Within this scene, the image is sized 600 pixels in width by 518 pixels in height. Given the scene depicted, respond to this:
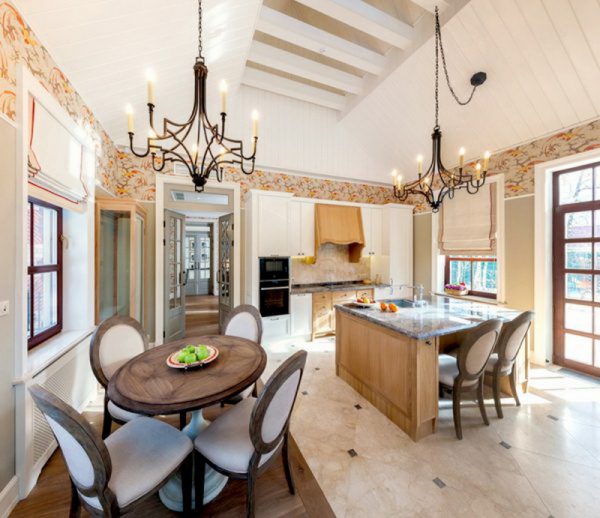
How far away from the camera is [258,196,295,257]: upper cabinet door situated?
404 cm

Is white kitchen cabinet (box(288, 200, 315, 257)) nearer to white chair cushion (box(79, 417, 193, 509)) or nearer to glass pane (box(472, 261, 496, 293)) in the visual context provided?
glass pane (box(472, 261, 496, 293))

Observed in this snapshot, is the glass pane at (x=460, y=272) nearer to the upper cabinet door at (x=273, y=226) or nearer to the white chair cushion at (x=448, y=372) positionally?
the white chair cushion at (x=448, y=372)

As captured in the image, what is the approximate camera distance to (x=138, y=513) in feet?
4.86

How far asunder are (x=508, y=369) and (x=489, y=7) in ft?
11.2

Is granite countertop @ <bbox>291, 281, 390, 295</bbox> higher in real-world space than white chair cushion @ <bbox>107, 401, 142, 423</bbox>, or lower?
higher

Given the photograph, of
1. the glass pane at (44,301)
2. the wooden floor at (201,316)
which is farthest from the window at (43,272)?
the wooden floor at (201,316)

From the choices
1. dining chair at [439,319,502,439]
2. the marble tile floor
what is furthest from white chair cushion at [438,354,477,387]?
the marble tile floor

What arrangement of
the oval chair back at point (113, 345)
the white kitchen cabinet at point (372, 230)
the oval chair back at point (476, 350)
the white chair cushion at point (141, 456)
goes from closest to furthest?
the white chair cushion at point (141, 456), the oval chair back at point (113, 345), the oval chair back at point (476, 350), the white kitchen cabinet at point (372, 230)

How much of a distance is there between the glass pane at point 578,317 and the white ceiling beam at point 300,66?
4.18 m

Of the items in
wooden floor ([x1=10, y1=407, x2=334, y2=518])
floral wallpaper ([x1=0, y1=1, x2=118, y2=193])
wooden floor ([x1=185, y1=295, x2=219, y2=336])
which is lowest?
wooden floor ([x1=10, y1=407, x2=334, y2=518])

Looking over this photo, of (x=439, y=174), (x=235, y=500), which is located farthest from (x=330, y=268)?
(x=235, y=500)

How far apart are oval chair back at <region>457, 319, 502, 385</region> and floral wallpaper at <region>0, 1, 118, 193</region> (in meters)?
3.39

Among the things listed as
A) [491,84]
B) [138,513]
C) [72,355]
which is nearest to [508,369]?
[138,513]

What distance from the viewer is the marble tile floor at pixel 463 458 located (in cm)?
153
